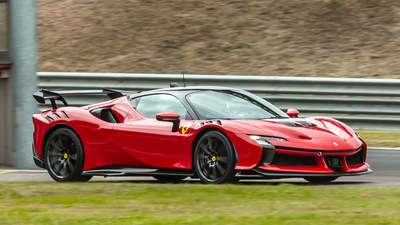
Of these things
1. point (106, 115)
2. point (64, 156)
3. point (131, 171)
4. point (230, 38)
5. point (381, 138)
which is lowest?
point (381, 138)

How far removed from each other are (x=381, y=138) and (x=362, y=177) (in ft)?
11.2

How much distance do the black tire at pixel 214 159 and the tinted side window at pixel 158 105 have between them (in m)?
0.64

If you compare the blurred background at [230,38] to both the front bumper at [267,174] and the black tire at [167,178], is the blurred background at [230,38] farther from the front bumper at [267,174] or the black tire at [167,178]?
the front bumper at [267,174]

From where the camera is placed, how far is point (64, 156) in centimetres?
863

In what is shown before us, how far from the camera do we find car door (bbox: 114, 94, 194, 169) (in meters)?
7.73

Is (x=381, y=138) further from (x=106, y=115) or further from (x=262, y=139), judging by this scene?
(x=106, y=115)

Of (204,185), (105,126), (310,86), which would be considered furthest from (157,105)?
(310,86)

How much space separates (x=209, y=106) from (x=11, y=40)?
4178 mm

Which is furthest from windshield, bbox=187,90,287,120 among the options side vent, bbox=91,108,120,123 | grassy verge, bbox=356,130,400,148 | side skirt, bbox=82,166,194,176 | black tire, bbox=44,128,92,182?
grassy verge, bbox=356,130,400,148

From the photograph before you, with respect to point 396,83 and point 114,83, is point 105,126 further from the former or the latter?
point 396,83

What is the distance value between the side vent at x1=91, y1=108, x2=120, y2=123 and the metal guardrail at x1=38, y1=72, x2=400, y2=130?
15.2ft

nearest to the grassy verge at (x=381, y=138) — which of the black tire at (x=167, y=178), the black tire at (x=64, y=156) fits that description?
the black tire at (x=167, y=178)

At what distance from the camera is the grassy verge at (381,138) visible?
11367 millimetres

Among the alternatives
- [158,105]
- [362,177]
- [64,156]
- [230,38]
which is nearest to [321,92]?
[230,38]
